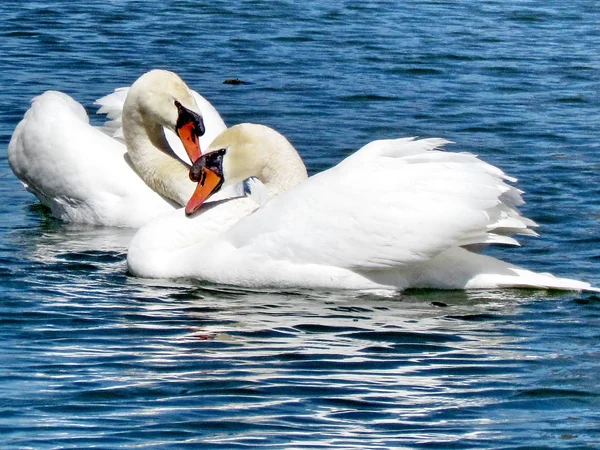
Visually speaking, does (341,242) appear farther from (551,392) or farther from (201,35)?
(201,35)

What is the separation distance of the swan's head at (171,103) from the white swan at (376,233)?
134cm

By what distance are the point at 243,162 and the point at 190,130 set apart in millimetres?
1100

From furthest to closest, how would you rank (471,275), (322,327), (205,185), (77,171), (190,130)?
(77,171) → (190,130) → (205,185) → (471,275) → (322,327)

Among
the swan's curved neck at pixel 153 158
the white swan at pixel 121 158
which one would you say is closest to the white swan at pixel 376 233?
the swan's curved neck at pixel 153 158

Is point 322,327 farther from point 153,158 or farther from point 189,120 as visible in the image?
point 153,158

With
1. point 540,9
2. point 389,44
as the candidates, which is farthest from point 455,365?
point 540,9

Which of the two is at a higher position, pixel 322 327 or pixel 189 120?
pixel 189 120

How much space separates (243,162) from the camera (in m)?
9.68

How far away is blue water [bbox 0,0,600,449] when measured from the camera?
6.56 metres

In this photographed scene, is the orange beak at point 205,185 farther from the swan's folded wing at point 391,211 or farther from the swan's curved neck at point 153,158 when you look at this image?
the swan's curved neck at point 153,158

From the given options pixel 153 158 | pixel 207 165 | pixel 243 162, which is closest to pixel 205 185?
pixel 207 165

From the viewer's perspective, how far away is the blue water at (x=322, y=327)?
6.56m

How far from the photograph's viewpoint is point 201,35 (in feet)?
62.6

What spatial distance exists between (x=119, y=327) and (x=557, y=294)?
2.53 metres
